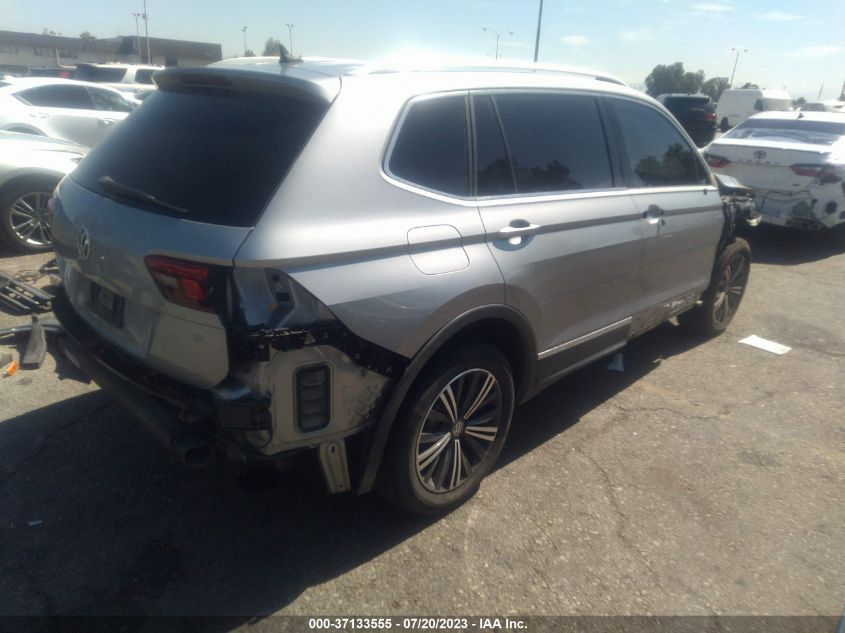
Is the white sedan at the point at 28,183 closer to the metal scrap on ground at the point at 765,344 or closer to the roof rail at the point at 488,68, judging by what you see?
the roof rail at the point at 488,68

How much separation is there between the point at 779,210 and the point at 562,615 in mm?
7176

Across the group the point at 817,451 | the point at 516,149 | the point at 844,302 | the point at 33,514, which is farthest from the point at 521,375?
the point at 844,302

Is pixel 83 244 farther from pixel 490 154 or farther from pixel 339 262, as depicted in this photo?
pixel 490 154

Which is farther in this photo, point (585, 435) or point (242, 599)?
point (585, 435)

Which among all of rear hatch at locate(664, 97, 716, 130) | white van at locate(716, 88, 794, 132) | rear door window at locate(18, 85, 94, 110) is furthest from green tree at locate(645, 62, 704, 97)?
rear door window at locate(18, 85, 94, 110)

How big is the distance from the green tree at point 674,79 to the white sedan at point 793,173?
62.5 metres

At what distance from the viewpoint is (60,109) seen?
9914mm

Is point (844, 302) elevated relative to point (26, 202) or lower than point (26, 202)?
lower

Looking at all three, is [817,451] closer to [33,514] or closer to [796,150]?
[33,514]

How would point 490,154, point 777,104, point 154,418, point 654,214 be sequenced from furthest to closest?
1. point 777,104
2. point 654,214
3. point 490,154
4. point 154,418

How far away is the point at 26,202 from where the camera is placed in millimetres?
Answer: 6352

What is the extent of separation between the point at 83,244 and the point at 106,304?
262 millimetres

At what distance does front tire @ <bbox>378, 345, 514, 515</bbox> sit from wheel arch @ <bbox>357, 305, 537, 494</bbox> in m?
0.07

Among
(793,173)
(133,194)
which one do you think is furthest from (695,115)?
(133,194)
